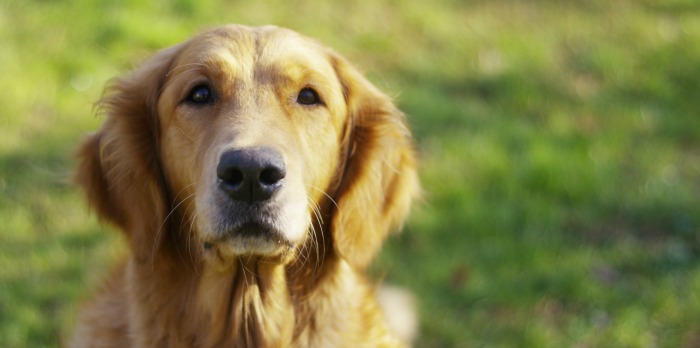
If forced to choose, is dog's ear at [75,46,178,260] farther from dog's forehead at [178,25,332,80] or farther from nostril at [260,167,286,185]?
→ nostril at [260,167,286,185]

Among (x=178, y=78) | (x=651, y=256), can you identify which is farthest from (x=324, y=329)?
(x=651, y=256)

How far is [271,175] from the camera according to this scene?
2.75m

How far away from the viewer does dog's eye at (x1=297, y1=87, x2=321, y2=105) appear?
129 inches

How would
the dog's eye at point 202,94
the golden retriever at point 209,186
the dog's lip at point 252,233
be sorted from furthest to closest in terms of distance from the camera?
the dog's eye at point 202,94
the golden retriever at point 209,186
the dog's lip at point 252,233

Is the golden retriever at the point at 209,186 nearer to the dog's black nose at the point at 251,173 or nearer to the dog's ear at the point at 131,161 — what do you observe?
the dog's ear at the point at 131,161

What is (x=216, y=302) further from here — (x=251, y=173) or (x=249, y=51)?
(x=249, y=51)

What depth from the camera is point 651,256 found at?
516cm

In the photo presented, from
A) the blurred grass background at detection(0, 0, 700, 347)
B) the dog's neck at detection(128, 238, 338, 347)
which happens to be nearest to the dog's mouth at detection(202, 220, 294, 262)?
the dog's neck at detection(128, 238, 338, 347)

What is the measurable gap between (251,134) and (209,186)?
23cm

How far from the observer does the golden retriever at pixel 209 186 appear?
3072 millimetres

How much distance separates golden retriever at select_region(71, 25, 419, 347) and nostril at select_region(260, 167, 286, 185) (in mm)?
100

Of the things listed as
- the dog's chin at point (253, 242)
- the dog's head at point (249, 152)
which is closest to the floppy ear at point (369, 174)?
the dog's head at point (249, 152)

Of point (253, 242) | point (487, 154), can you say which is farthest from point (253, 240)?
point (487, 154)

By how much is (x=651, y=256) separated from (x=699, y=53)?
298cm
